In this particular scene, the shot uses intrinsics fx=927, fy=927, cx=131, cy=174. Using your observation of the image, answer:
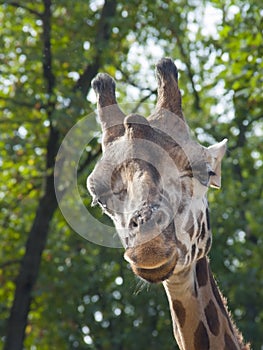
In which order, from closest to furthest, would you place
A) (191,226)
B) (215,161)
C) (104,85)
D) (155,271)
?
(155,271) → (191,226) → (215,161) → (104,85)

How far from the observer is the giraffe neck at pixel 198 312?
595 centimetres

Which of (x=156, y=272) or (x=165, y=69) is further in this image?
(x=165, y=69)

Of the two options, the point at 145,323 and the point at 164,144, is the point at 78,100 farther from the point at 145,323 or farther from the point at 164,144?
the point at 164,144

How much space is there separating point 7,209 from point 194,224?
32.1ft

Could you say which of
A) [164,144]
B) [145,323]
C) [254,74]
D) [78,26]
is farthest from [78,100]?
[164,144]

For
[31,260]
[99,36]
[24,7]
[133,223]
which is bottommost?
[133,223]

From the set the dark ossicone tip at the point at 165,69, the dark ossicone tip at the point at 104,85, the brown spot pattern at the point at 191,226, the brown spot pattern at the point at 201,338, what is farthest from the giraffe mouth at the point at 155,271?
the dark ossicone tip at the point at 104,85

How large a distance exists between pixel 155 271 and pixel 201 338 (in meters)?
1.06

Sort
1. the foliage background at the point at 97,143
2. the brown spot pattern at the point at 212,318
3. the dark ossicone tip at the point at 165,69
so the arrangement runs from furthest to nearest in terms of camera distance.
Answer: the foliage background at the point at 97,143 < the dark ossicone tip at the point at 165,69 < the brown spot pattern at the point at 212,318

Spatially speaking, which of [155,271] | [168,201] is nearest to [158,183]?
[168,201]

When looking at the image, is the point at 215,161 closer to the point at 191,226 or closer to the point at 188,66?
the point at 191,226

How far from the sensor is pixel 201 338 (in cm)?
602

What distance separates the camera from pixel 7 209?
1536cm

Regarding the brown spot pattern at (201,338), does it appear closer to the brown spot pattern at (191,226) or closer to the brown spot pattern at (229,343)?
the brown spot pattern at (229,343)
